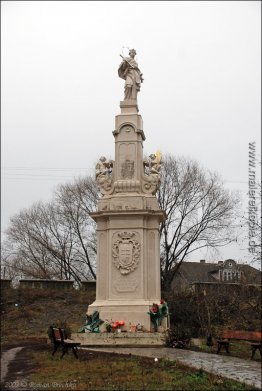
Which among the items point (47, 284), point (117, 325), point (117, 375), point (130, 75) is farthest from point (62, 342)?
point (47, 284)

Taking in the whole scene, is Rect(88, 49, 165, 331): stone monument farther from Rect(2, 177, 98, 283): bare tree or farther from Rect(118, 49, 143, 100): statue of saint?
Rect(2, 177, 98, 283): bare tree

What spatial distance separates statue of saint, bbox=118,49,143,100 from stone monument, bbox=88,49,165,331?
117cm

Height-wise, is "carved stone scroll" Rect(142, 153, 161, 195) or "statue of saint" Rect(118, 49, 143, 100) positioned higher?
"statue of saint" Rect(118, 49, 143, 100)

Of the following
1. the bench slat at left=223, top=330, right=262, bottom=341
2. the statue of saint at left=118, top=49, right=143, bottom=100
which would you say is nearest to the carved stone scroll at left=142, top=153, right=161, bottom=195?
the statue of saint at left=118, top=49, right=143, bottom=100

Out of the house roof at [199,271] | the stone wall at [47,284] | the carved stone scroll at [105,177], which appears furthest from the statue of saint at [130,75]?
the house roof at [199,271]

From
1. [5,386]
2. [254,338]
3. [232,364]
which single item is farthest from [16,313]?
[254,338]

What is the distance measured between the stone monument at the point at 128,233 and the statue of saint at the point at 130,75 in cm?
117

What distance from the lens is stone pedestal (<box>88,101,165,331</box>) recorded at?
57.3ft

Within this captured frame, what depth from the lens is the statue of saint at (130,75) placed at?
20.1 meters

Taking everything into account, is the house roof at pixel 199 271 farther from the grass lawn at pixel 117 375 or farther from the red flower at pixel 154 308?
the grass lawn at pixel 117 375

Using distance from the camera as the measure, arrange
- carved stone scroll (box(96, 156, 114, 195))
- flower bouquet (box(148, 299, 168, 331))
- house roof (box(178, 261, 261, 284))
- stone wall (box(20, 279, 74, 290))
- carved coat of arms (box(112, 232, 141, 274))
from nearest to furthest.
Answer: flower bouquet (box(148, 299, 168, 331)) < carved coat of arms (box(112, 232, 141, 274)) < carved stone scroll (box(96, 156, 114, 195)) < stone wall (box(20, 279, 74, 290)) < house roof (box(178, 261, 261, 284))

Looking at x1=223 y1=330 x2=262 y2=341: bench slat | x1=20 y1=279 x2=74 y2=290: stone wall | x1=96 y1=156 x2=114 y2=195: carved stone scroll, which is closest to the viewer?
x1=223 y1=330 x2=262 y2=341: bench slat

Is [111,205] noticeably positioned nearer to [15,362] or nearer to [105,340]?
[105,340]

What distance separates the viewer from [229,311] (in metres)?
19.7
